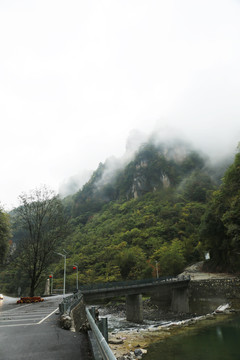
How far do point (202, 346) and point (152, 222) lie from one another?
73236mm

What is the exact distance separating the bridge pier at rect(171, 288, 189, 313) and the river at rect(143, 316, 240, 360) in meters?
17.4

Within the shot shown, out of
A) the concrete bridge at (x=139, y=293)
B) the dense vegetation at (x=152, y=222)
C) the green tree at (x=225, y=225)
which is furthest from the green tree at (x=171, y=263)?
the concrete bridge at (x=139, y=293)

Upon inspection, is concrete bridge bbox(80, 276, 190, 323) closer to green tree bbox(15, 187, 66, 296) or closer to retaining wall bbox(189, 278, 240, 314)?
retaining wall bbox(189, 278, 240, 314)

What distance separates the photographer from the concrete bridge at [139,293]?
32.9m

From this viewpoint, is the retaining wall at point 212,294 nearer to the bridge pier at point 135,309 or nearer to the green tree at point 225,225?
the green tree at point 225,225

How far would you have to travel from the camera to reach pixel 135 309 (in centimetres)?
3625

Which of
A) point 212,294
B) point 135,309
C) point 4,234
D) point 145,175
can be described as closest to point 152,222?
point 212,294

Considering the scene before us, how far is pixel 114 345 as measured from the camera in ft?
65.4

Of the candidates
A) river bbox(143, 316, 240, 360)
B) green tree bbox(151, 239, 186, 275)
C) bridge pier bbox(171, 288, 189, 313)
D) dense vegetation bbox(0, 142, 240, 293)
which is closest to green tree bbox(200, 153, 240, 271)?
dense vegetation bbox(0, 142, 240, 293)

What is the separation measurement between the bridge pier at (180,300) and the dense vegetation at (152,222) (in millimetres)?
10723

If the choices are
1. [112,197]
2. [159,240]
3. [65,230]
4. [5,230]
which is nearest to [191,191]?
[159,240]

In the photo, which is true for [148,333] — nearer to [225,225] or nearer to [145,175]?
[225,225]

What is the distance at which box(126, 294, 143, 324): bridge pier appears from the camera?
115 feet

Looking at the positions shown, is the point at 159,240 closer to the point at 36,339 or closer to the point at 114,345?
the point at 114,345
